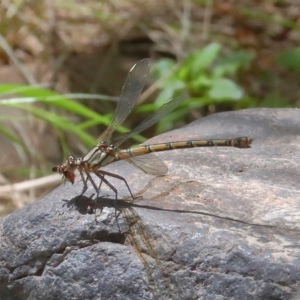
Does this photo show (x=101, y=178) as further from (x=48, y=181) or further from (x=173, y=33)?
(x=173, y=33)

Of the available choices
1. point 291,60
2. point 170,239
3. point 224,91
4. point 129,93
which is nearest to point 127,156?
point 129,93

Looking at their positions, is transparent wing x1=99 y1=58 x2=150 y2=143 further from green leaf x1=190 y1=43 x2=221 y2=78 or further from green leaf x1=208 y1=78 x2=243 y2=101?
green leaf x1=190 y1=43 x2=221 y2=78

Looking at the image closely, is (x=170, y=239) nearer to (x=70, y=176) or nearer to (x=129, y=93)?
(x=70, y=176)

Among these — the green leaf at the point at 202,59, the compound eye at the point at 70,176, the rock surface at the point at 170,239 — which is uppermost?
the green leaf at the point at 202,59

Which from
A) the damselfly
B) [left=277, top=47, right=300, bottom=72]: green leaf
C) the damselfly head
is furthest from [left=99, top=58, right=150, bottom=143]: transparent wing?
[left=277, top=47, right=300, bottom=72]: green leaf

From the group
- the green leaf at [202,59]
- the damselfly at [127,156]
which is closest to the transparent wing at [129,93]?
the damselfly at [127,156]

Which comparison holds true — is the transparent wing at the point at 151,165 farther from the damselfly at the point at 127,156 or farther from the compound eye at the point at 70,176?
the compound eye at the point at 70,176
